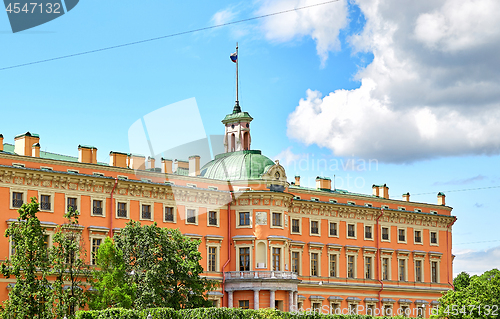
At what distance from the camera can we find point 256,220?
6781 cm

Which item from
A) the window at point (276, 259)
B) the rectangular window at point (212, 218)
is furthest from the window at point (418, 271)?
the rectangular window at point (212, 218)

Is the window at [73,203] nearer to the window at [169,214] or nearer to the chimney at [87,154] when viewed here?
the chimney at [87,154]

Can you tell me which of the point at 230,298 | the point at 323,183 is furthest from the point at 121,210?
the point at 323,183

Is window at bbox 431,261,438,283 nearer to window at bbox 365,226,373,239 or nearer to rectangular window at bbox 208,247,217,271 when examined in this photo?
window at bbox 365,226,373,239

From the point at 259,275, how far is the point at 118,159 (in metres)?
15.8

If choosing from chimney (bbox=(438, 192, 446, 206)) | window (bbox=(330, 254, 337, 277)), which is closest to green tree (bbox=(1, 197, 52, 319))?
window (bbox=(330, 254, 337, 277))

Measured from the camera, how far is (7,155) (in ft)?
184

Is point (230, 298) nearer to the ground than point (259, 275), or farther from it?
nearer to the ground

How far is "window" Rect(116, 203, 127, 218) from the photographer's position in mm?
62188

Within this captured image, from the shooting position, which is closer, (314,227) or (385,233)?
(314,227)

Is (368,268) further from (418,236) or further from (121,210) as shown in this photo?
(121,210)

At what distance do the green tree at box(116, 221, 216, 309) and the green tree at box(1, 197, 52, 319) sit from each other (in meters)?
6.41

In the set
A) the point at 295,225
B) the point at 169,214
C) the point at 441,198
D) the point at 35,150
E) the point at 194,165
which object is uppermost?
the point at 194,165

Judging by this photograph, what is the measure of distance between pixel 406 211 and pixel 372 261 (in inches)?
279
